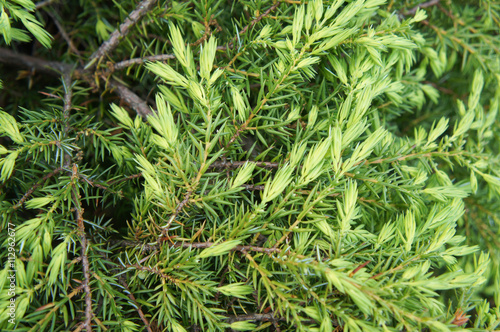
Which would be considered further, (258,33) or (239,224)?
(258,33)

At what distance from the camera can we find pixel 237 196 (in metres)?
0.66

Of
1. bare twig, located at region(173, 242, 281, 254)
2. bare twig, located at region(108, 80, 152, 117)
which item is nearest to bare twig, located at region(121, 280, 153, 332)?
bare twig, located at region(173, 242, 281, 254)

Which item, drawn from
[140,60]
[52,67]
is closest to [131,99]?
[140,60]

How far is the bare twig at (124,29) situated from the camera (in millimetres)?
830

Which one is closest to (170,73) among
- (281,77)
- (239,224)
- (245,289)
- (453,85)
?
(281,77)

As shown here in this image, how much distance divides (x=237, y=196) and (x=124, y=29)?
20.8 inches

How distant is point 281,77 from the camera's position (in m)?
0.68

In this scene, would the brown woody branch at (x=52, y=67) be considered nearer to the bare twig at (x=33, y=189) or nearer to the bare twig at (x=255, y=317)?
the bare twig at (x=33, y=189)

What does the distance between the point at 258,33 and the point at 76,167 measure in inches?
18.7

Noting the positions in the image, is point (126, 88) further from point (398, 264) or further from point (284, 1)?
point (398, 264)

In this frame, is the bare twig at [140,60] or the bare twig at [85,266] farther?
the bare twig at [140,60]

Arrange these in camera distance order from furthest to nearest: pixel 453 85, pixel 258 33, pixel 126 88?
pixel 453 85 < pixel 126 88 < pixel 258 33

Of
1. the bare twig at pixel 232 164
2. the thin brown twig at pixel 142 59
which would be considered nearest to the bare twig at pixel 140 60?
the thin brown twig at pixel 142 59

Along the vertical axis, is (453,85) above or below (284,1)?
below
